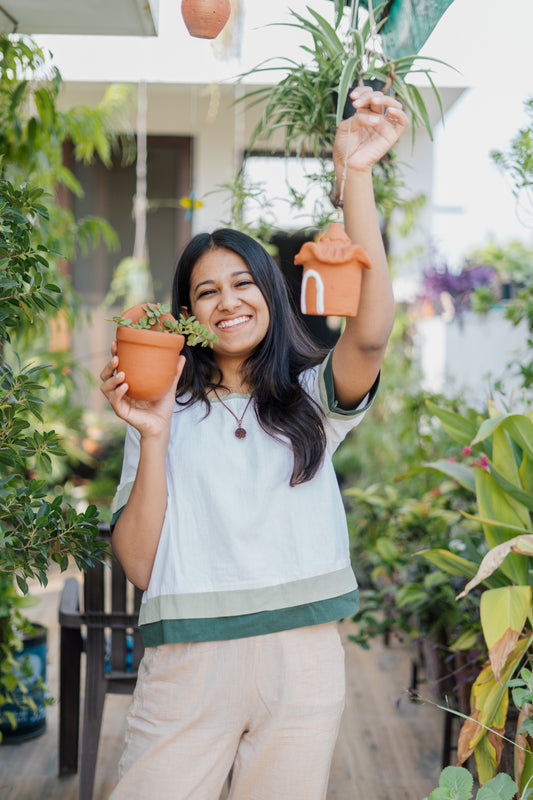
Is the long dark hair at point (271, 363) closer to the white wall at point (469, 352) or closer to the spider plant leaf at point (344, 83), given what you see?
the spider plant leaf at point (344, 83)

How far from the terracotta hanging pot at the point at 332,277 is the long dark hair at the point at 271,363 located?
0.33m

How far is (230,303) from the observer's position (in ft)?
4.44

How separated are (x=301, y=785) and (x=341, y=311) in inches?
30.6

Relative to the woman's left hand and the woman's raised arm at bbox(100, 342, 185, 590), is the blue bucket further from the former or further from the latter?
the woman's left hand

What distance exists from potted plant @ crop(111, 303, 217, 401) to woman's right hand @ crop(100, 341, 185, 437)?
2cm

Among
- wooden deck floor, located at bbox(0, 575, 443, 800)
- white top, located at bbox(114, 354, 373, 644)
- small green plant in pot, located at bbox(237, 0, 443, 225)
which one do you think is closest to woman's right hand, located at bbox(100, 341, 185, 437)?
white top, located at bbox(114, 354, 373, 644)

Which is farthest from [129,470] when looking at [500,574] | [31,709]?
[31,709]

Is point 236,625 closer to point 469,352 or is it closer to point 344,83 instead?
point 344,83

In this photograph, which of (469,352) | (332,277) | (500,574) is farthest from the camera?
(469,352)

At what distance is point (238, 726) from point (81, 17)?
5.35 feet

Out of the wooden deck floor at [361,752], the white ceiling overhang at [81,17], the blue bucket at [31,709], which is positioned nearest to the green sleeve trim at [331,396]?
the white ceiling overhang at [81,17]

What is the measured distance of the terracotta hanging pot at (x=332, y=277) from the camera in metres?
1.05

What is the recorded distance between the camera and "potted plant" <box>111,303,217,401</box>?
3.89ft

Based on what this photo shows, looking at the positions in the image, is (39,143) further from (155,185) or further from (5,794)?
(155,185)
